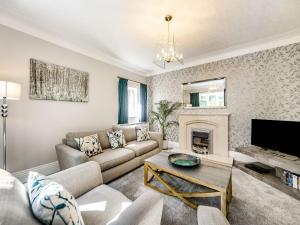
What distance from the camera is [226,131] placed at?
352cm

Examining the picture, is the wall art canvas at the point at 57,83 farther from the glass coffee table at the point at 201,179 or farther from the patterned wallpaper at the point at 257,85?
the patterned wallpaper at the point at 257,85

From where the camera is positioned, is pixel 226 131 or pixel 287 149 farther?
pixel 226 131

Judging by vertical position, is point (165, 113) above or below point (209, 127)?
above

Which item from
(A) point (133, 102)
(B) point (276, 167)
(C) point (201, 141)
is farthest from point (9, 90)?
(B) point (276, 167)

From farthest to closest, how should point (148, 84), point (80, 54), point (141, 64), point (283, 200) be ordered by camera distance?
point (148, 84)
point (141, 64)
point (80, 54)
point (283, 200)

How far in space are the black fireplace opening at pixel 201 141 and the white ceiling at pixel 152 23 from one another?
222 cm

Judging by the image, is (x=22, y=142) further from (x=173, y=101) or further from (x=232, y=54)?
(x=232, y=54)

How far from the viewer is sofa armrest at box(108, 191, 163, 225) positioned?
788 mm

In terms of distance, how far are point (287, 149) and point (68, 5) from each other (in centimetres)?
429

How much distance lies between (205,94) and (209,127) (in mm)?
945

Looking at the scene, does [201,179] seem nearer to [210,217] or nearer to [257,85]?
[210,217]

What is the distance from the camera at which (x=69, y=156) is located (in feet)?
6.92

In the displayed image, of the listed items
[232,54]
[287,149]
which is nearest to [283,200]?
[287,149]

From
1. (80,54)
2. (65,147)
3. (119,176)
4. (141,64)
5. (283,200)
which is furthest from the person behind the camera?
(141,64)
